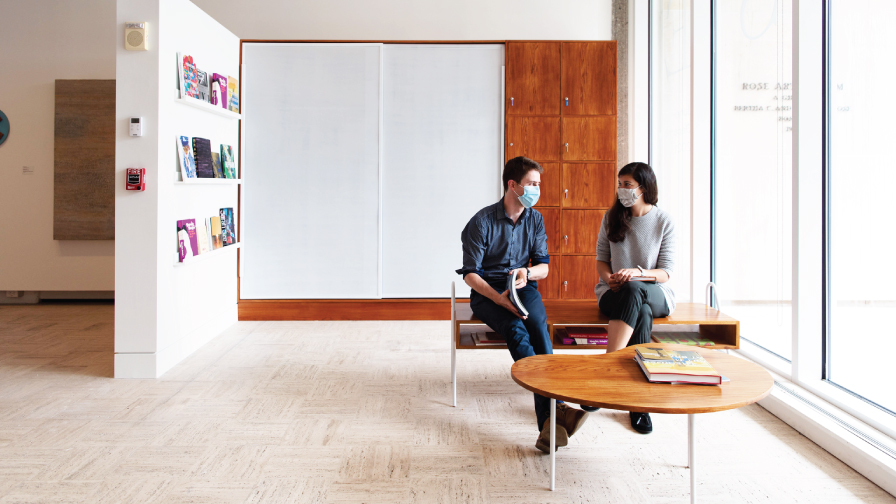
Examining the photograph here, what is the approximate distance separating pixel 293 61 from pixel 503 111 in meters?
1.89

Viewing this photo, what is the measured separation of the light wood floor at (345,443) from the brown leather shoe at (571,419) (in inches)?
4.9

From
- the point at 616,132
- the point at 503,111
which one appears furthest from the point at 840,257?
A: the point at 503,111

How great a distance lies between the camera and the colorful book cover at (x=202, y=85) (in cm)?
427

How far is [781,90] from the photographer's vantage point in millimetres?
3443

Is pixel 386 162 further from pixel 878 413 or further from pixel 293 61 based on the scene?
pixel 878 413

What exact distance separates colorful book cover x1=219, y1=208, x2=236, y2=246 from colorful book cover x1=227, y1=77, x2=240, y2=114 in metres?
0.86

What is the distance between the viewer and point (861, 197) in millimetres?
2777

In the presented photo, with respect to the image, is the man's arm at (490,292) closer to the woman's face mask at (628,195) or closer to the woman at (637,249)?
the woman at (637,249)

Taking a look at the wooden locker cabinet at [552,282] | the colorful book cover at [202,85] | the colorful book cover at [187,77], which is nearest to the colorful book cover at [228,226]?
the colorful book cover at [202,85]

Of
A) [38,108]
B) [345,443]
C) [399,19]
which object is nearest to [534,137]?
[399,19]

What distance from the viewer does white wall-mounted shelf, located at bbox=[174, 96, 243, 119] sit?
13.0 ft

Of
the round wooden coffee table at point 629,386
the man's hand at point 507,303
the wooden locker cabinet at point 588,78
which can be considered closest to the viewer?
the round wooden coffee table at point 629,386

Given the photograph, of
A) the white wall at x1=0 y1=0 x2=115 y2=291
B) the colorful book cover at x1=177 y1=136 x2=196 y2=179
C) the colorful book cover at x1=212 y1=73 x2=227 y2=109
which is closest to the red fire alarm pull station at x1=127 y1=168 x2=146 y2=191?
the colorful book cover at x1=177 y1=136 x2=196 y2=179

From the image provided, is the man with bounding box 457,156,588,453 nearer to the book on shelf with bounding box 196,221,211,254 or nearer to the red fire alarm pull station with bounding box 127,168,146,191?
the red fire alarm pull station with bounding box 127,168,146,191
